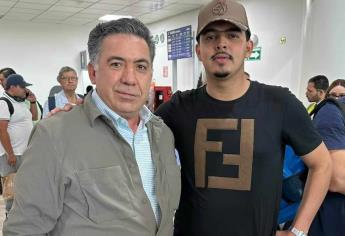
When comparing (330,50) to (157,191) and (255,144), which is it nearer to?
(255,144)

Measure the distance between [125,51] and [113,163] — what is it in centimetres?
35

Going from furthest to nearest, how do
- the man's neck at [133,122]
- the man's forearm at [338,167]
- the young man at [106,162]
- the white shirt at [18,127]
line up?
the white shirt at [18,127]
the man's forearm at [338,167]
the man's neck at [133,122]
the young man at [106,162]

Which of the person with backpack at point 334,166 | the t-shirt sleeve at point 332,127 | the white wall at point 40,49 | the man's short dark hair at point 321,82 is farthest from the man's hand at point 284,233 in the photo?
the white wall at point 40,49

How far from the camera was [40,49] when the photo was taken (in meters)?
8.70

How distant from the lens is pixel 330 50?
4.10 meters

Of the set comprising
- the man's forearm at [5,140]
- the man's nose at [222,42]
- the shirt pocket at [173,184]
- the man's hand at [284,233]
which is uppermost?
the man's nose at [222,42]

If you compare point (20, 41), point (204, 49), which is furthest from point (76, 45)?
point (204, 49)

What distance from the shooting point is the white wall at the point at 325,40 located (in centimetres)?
393

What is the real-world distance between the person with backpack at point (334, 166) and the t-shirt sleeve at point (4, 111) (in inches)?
117

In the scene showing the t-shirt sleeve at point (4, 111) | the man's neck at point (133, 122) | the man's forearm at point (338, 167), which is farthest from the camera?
the t-shirt sleeve at point (4, 111)

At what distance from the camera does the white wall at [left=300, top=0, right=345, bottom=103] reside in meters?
3.93

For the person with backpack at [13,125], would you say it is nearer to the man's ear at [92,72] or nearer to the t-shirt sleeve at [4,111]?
the t-shirt sleeve at [4,111]

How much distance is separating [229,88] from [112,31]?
0.47 meters

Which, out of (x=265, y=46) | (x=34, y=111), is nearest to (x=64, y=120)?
(x=34, y=111)
